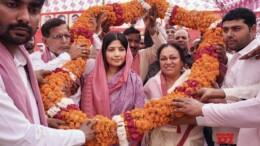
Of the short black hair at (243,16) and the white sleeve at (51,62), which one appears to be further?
the white sleeve at (51,62)

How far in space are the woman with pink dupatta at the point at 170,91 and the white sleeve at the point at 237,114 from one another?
33.3 inches

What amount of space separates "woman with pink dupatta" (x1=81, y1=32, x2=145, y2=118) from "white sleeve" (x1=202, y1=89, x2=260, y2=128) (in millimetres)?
1070

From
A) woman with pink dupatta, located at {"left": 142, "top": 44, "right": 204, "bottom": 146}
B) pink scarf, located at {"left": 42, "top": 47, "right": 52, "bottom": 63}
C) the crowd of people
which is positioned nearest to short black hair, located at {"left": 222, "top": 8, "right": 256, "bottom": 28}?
the crowd of people

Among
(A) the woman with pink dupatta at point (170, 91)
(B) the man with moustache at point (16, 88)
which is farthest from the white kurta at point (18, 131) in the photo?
(A) the woman with pink dupatta at point (170, 91)

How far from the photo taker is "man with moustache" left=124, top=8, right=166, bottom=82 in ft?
15.7

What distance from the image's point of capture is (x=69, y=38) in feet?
14.5

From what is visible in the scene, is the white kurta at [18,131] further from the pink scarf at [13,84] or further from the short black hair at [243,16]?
the short black hair at [243,16]

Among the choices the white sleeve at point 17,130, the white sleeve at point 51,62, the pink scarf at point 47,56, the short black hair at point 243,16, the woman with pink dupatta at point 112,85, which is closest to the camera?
the white sleeve at point 17,130

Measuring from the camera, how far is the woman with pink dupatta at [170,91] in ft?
12.0

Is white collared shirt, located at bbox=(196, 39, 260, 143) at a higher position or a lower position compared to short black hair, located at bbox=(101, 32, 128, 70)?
lower

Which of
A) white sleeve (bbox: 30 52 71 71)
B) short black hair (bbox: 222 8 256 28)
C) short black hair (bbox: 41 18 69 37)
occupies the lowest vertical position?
white sleeve (bbox: 30 52 71 71)

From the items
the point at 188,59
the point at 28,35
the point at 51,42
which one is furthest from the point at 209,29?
the point at 28,35

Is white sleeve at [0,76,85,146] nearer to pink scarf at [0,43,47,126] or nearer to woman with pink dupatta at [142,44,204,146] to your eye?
pink scarf at [0,43,47,126]

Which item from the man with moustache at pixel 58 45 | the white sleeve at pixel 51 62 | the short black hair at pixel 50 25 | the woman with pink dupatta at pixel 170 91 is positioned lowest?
the woman with pink dupatta at pixel 170 91
